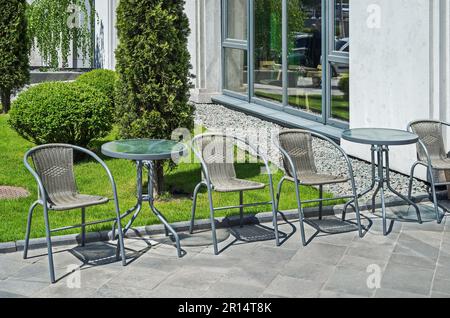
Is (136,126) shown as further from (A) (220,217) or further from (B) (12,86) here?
(B) (12,86)

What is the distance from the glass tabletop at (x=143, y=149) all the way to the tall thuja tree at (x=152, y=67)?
1073 millimetres

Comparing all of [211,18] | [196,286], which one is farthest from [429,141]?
[211,18]

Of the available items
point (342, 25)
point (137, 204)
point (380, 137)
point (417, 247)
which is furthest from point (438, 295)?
point (342, 25)

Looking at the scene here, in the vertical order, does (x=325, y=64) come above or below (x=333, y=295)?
above

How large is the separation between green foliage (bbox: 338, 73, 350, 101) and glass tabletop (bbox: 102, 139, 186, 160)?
16.0 feet

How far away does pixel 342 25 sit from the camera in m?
11.3

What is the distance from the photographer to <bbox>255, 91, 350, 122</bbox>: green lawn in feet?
37.4

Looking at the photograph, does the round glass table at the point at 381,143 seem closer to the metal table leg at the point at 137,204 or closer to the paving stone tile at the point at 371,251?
the paving stone tile at the point at 371,251

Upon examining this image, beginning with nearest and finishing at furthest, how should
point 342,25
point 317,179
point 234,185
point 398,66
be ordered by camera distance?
point 234,185 < point 317,179 < point 398,66 < point 342,25

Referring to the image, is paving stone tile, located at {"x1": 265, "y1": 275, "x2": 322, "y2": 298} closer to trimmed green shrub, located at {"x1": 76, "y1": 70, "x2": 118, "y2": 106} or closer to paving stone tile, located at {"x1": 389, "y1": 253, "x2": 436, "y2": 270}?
paving stone tile, located at {"x1": 389, "y1": 253, "x2": 436, "y2": 270}

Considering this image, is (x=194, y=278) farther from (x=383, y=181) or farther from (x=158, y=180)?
(x=158, y=180)

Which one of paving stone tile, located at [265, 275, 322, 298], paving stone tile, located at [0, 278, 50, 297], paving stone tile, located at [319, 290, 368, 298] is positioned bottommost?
paving stone tile, located at [319, 290, 368, 298]

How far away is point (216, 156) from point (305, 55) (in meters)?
5.81

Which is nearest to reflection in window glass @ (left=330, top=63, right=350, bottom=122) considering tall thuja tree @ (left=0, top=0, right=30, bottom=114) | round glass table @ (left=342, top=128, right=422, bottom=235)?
round glass table @ (left=342, top=128, right=422, bottom=235)
